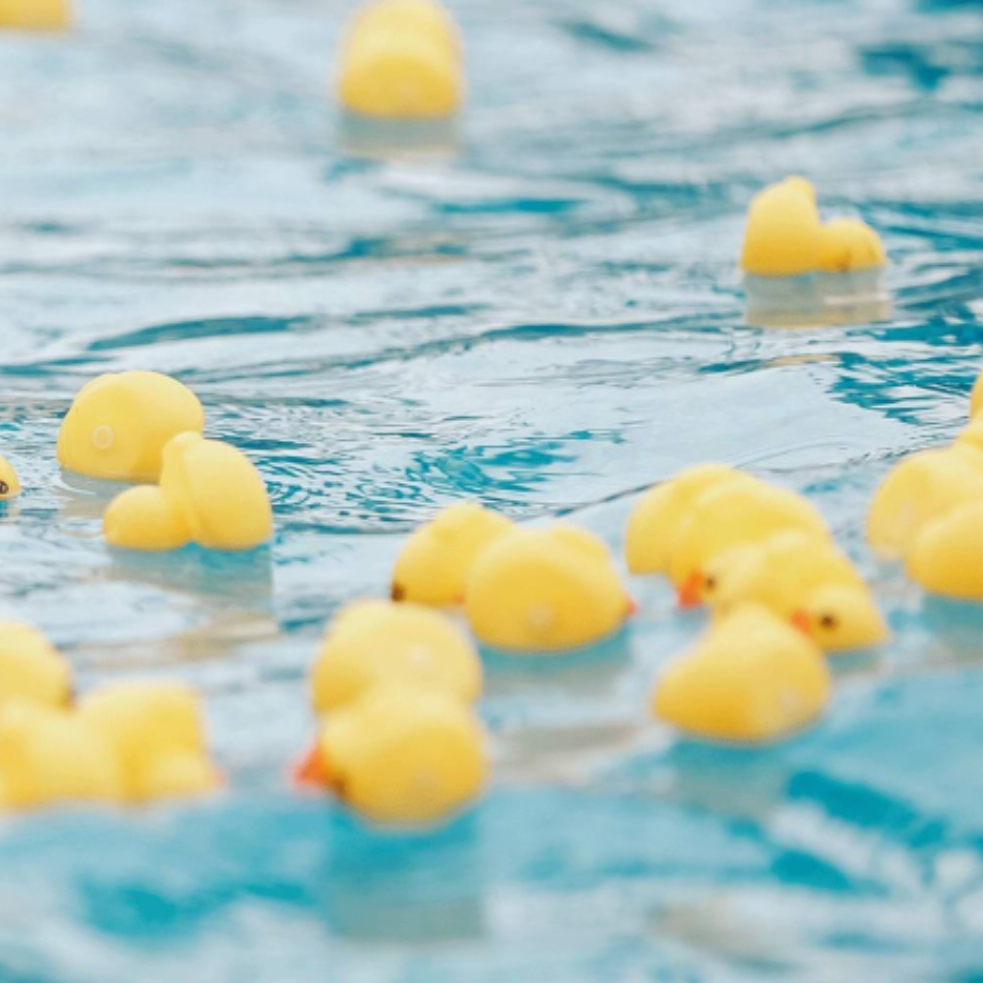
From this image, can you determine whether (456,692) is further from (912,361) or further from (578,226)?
(578,226)

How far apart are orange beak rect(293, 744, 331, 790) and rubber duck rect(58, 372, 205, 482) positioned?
1.55 m

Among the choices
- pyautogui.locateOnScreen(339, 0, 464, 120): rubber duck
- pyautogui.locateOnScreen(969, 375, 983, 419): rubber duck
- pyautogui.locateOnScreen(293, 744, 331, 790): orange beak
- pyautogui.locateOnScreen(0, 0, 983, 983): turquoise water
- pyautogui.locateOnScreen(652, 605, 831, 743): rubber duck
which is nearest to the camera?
pyautogui.locateOnScreen(0, 0, 983, 983): turquoise water

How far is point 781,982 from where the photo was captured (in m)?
2.03

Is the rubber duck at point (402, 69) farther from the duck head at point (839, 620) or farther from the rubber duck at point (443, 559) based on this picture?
the duck head at point (839, 620)

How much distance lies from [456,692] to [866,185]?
403 centimetres

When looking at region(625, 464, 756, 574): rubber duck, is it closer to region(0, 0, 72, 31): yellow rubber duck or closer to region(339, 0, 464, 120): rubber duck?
region(339, 0, 464, 120): rubber duck

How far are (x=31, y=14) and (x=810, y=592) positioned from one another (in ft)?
20.3

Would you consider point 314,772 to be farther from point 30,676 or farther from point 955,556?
point 955,556

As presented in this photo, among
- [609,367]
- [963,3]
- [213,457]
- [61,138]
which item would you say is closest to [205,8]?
[61,138]

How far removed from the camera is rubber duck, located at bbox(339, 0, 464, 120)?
7.23 metres

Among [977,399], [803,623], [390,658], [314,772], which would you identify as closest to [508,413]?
[977,399]

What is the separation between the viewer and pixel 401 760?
2.21 meters

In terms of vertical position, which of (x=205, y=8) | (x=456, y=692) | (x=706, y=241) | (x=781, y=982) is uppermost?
(x=205, y=8)

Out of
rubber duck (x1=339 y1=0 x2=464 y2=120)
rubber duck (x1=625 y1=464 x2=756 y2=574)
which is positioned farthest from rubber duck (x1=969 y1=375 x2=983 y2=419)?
rubber duck (x1=339 y1=0 x2=464 y2=120)
